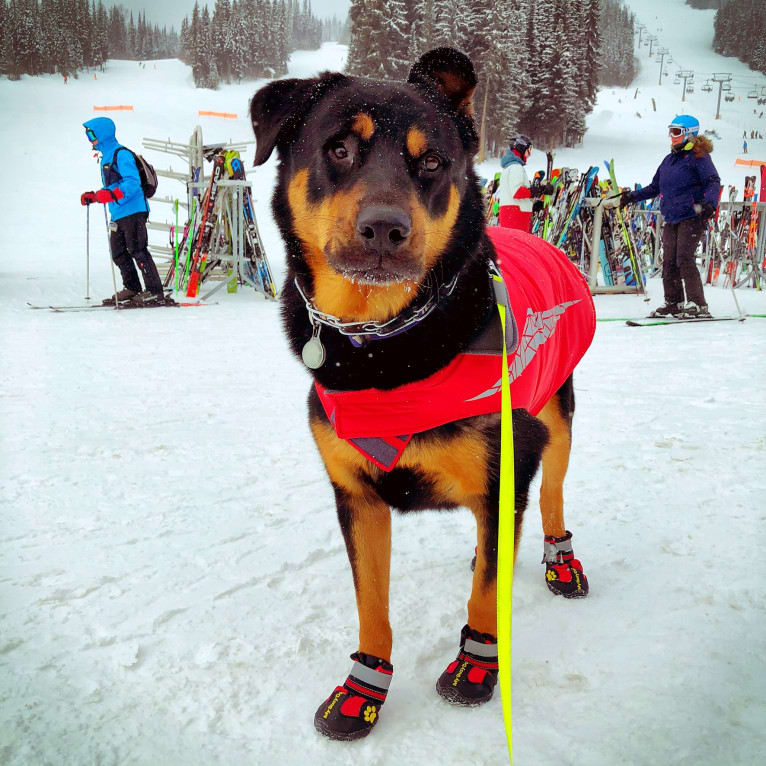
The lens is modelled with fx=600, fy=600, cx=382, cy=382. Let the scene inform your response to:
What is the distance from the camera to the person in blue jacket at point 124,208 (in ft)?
26.3

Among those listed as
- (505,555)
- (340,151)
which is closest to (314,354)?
(340,151)

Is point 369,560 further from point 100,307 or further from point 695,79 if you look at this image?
point 100,307

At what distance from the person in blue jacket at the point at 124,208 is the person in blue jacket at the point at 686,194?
6880 mm

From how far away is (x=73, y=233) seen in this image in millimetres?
14633

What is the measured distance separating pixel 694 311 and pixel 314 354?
7.37 metres

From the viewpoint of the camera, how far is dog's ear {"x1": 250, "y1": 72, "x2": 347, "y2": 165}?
1923 millimetres

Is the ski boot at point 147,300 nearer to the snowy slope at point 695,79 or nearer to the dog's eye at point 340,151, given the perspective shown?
the snowy slope at point 695,79

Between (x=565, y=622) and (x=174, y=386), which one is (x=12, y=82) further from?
(x=174, y=386)

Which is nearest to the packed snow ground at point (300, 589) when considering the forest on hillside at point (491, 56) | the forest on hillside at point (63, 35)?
the forest on hillside at point (63, 35)

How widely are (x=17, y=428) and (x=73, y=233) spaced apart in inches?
510

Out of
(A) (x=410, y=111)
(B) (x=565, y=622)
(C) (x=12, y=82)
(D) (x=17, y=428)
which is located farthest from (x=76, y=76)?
(B) (x=565, y=622)

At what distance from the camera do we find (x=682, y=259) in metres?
7.36

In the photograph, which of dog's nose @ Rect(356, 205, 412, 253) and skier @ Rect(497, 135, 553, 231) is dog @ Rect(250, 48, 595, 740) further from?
skier @ Rect(497, 135, 553, 231)

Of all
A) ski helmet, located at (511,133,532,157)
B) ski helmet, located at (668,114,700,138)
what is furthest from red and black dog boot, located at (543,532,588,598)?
ski helmet, located at (511,133,532,157)
